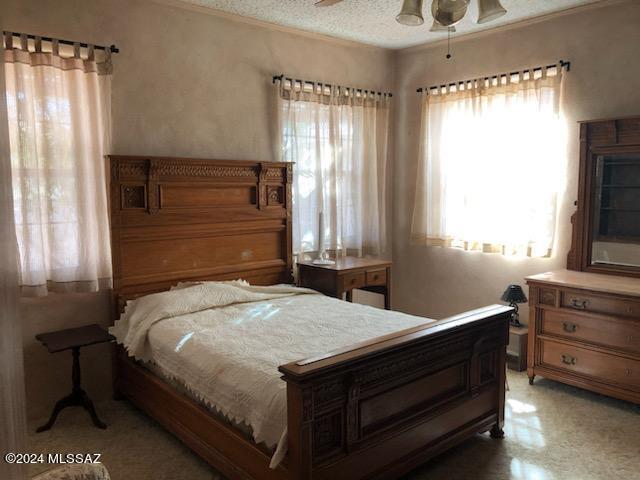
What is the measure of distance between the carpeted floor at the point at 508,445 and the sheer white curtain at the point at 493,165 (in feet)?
4.24

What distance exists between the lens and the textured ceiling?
3652mm

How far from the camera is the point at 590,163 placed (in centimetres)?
377

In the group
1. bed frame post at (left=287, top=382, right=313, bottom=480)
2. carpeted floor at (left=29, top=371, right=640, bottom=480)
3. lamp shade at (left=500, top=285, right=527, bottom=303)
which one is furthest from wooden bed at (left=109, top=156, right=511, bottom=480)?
lamp shade at (left=500, top=285, right=527, bottom=303)

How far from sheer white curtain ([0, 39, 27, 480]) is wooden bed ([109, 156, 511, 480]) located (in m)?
1.26

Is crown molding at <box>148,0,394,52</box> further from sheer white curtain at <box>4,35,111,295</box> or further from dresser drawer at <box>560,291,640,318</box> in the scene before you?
dresser drawer at <box>560,291,640,318</box>

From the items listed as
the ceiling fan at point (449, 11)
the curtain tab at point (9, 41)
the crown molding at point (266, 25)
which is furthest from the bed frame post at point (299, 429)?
the crown molding at point (266, 25)

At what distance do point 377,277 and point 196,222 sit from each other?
1512 mm

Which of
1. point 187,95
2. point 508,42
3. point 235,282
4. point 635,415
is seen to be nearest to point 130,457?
point 235,282

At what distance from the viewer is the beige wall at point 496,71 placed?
3641 millimetres

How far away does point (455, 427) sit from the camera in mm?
2627

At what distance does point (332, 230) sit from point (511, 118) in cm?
173

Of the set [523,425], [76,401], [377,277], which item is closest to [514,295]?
[377,277]

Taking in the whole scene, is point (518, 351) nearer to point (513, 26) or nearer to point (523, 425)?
point (523, 425)

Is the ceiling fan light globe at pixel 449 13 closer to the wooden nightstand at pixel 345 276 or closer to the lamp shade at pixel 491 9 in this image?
the lamp shade at pixel 491 9
